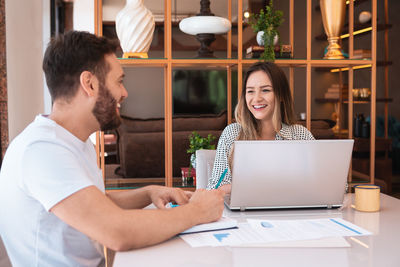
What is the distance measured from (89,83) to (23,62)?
1.91 metres

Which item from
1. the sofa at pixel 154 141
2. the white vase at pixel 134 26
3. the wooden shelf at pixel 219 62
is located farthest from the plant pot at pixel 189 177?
the white vase at pixel 134 26

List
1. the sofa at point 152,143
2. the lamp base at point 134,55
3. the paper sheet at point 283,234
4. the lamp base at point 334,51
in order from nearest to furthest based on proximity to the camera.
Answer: the paper sheet at point 283,234 → the lamp base at point 134,55 → the lamp base at point 334,51 → the sofa at point 152,143

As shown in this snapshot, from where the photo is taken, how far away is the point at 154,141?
3.23m

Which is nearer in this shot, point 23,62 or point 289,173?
point 289,173

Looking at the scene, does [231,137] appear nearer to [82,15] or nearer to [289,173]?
[289,173]

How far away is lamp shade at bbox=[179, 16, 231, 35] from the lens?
218 centimetres

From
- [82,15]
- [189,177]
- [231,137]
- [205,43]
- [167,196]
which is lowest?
[189,177]

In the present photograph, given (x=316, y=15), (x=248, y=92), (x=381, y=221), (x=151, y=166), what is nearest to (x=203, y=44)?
(x=248, y=92)

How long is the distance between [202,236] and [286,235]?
22 cm

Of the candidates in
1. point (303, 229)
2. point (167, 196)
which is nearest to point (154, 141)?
point (167, 196)

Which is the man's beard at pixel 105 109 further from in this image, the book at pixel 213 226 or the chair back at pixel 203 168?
the chair back at pixel 203 168

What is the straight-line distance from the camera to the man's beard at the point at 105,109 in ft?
3.63

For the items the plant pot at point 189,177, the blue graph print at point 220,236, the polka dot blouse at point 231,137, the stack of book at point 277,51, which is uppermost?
the stack of book at point 277,51

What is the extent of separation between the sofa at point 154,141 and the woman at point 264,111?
1.80 ft
